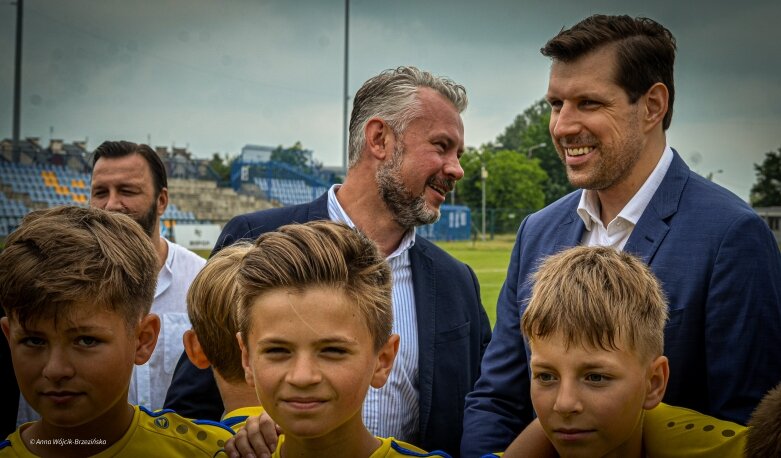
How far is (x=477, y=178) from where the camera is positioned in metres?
67.1

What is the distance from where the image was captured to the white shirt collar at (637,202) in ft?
9.82

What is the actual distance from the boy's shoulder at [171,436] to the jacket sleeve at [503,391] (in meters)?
0.92

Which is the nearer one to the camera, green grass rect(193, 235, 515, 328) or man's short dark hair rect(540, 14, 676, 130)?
man's short dark hair rect(540, 14, 676, 130)

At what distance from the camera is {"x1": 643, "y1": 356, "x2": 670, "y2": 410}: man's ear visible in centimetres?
233

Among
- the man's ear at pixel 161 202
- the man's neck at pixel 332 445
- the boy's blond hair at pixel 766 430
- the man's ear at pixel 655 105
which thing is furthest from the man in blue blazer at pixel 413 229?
the boy's blond hair at pixel 766 430

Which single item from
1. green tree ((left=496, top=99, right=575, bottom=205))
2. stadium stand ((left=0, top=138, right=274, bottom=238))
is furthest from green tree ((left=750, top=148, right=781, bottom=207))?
stadium stand ((left=0, top=138, right=274, bottom=238))

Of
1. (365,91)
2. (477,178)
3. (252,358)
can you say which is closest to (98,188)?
(365,91)

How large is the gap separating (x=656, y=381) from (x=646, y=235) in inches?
26.9

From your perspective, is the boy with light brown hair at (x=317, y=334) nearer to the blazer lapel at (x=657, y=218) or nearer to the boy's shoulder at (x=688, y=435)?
the boy's shoulder at (x=688, y=435)

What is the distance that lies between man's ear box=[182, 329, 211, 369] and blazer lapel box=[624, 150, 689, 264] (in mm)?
1578

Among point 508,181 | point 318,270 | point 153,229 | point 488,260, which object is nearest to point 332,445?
point 318,270

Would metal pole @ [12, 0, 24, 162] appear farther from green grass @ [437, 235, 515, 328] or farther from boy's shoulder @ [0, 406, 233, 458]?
boy's shoulder @ [0, 406, 233, 458]

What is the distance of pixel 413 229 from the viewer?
4035 mm

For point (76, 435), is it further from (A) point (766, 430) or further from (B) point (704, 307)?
(B) point (704, 307)
